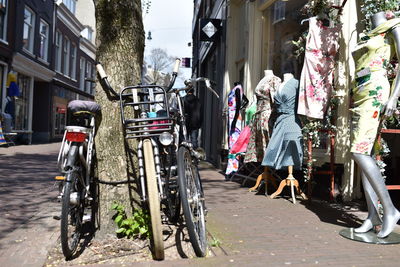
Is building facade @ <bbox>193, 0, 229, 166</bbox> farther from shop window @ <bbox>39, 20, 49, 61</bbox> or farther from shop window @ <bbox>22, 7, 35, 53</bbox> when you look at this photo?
shop window @ <bbox>39, 20, 49, 61</bbox>

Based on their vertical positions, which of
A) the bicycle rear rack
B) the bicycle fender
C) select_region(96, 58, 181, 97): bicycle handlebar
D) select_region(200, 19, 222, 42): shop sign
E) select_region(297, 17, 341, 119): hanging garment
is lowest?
the bicycle fender

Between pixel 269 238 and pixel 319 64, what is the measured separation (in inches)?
94.8

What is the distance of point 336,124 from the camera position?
16.2 feet

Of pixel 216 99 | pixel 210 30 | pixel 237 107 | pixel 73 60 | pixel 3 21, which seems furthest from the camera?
pixel 73 60

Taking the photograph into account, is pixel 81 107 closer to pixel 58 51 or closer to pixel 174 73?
pixel 174 73

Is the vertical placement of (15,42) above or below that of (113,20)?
above

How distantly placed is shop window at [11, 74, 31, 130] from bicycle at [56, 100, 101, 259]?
17.0 m

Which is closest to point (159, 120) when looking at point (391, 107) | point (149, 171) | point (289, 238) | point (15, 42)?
A: point (149, 171)

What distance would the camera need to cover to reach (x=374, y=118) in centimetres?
335

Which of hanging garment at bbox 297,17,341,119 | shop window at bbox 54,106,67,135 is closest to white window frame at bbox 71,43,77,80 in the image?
shop window at bbox 54,106,67,135

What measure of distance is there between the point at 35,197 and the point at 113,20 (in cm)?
308

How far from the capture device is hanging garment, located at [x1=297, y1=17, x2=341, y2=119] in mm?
4789

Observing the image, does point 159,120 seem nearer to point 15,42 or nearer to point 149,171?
point 149,171

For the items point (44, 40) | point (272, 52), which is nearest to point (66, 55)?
point (44, 40)
